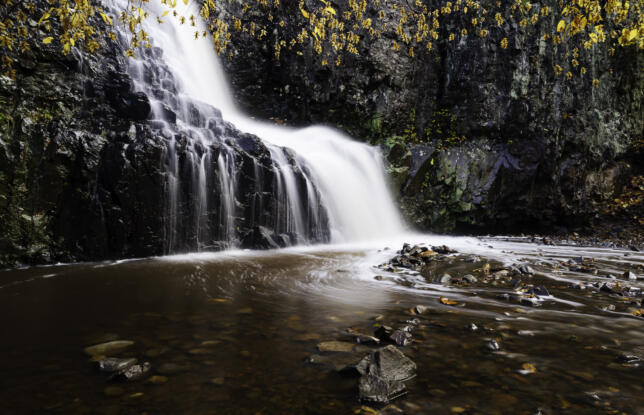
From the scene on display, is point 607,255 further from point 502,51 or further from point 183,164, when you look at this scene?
point 183,164

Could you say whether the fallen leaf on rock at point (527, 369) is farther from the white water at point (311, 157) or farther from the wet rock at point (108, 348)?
the white water at point (311, 157)

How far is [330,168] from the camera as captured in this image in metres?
11.0

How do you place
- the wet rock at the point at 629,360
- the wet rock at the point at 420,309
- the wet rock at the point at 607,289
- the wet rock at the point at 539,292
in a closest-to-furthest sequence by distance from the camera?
1. the wet rock at the point at 629,360
2. the wet rock at the point at 420,309
3. the wet rock at the point at 539,292
4. the wet rock at the point at 607,289

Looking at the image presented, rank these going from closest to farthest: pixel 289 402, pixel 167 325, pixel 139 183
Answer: pixel 289 402 → pixel 167 325 → pixel 139 183

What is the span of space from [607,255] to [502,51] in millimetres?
8430

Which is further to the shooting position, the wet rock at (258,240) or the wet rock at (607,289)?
the wet rock at (258,240)

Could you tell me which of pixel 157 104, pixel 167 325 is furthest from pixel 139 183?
pixel 167 325

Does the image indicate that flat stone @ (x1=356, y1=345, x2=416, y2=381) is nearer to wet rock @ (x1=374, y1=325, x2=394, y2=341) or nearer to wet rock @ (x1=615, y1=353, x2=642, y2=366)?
wet rock @ (x1=374, y1=325, x2=394, y2=341)

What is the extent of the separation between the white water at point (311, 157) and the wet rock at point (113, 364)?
604 cm

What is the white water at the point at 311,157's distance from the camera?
9961mm

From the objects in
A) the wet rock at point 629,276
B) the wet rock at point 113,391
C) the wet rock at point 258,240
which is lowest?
the wet rock at point 629,276

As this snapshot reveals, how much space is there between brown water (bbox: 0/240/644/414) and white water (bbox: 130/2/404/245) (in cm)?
439

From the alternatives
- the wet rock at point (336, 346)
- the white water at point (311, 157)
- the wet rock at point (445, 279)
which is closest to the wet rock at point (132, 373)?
the wet rock at point (336, 346)

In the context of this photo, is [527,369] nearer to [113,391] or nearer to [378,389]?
[378,389]
